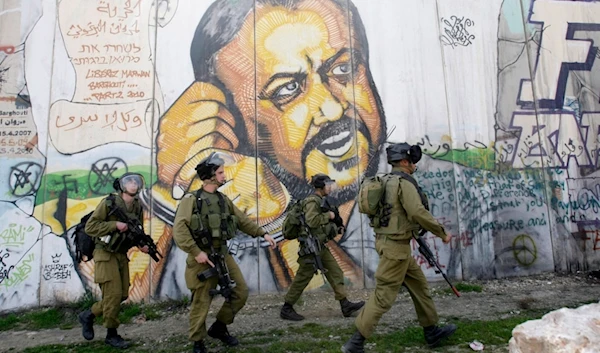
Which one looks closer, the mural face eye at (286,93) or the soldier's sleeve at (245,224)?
the soldier's sleeve at (245,224)

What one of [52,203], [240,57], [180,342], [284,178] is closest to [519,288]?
[284,178]

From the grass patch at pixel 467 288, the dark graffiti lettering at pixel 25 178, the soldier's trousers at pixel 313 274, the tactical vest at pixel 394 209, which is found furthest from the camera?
the grass patch at pixel 467 288

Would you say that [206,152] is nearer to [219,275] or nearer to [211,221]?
[211,221]

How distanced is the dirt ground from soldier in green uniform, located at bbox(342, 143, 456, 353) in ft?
2.66

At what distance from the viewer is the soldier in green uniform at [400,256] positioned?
3371 millimetres

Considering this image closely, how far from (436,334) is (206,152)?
3893mm

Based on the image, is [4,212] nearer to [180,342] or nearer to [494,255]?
[180,342]

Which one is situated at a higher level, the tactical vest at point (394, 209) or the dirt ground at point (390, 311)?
the tactical vest at point (394, 209)

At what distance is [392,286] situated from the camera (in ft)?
11.4

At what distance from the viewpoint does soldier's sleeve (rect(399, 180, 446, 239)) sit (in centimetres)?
336

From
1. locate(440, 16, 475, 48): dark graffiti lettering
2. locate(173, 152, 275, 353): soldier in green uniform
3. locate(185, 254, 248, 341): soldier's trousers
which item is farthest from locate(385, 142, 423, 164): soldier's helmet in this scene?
locate(440, 16, 475, 48): dark graffiti lettering

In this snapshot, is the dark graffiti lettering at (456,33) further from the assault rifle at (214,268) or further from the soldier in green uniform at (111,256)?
the soldier in green uniform at (111,256)

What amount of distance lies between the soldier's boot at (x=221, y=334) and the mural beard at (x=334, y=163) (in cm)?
244

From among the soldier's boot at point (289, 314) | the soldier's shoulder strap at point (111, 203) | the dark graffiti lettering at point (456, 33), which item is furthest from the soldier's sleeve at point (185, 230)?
the dark graffiti lettering at point (456, 33)
